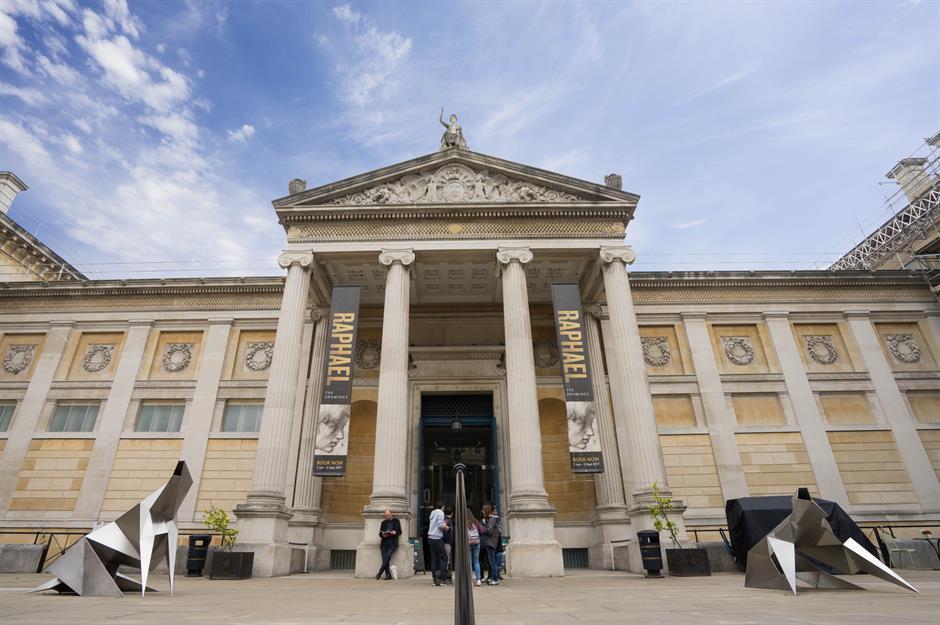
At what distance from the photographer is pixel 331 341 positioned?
50.4 feet

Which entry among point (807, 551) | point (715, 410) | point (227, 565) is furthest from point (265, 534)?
point (715, 410)

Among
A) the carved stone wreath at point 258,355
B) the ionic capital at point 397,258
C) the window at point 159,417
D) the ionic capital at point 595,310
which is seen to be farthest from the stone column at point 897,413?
the window at point 159,417

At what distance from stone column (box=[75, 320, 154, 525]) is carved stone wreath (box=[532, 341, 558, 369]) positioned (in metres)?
16.4

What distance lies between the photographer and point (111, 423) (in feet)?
63.7

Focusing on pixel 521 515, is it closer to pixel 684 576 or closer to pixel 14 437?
pixel 684 576

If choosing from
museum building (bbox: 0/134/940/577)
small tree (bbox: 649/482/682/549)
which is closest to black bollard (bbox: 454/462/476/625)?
small tree (bbox: 649/482/682/549)

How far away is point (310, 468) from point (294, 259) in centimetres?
726

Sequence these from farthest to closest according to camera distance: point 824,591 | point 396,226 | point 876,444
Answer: point 876,444 < point 396,226 < point 824,591

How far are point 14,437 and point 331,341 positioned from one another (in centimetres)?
1482

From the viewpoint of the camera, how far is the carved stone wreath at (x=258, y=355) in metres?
20.3

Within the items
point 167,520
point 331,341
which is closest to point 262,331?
point 331,341

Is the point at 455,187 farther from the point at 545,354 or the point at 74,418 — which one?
the point at 74,418

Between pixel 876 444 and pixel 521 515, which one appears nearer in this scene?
pixel 521 515

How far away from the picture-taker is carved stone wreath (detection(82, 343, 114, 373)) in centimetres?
2072
